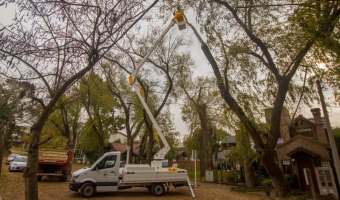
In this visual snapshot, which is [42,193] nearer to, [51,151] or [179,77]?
[51,151]

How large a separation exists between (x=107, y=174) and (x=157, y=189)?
2.82 meters

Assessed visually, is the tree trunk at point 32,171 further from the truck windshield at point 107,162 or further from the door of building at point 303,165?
the door of building at point 303,165

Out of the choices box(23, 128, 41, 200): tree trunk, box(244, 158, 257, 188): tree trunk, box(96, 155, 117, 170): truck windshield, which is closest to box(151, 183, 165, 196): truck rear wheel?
box(96, 155, 117, 170): truck windshield

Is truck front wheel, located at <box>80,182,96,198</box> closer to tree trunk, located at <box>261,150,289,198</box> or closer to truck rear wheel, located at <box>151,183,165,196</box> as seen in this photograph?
truck rear wheel, located at <box>151,183,165,196</box>

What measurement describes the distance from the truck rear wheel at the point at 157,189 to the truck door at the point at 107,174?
197cm

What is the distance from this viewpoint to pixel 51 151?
56.0 ft

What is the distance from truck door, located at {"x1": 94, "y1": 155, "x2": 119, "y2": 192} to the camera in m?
12.2

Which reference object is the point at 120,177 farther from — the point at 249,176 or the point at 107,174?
the point at 249,176

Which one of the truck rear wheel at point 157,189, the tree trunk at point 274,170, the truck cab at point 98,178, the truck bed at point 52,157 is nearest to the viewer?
the tree trunk at point 274,170

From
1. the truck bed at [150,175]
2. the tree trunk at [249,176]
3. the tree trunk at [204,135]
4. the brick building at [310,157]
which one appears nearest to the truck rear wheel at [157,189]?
the truck bed at [150,175]

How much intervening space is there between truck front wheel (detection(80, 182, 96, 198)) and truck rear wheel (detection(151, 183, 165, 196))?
3075mm

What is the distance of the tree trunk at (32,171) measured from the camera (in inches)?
297

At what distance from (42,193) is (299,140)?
2130 cm

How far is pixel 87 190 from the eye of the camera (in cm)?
1190
